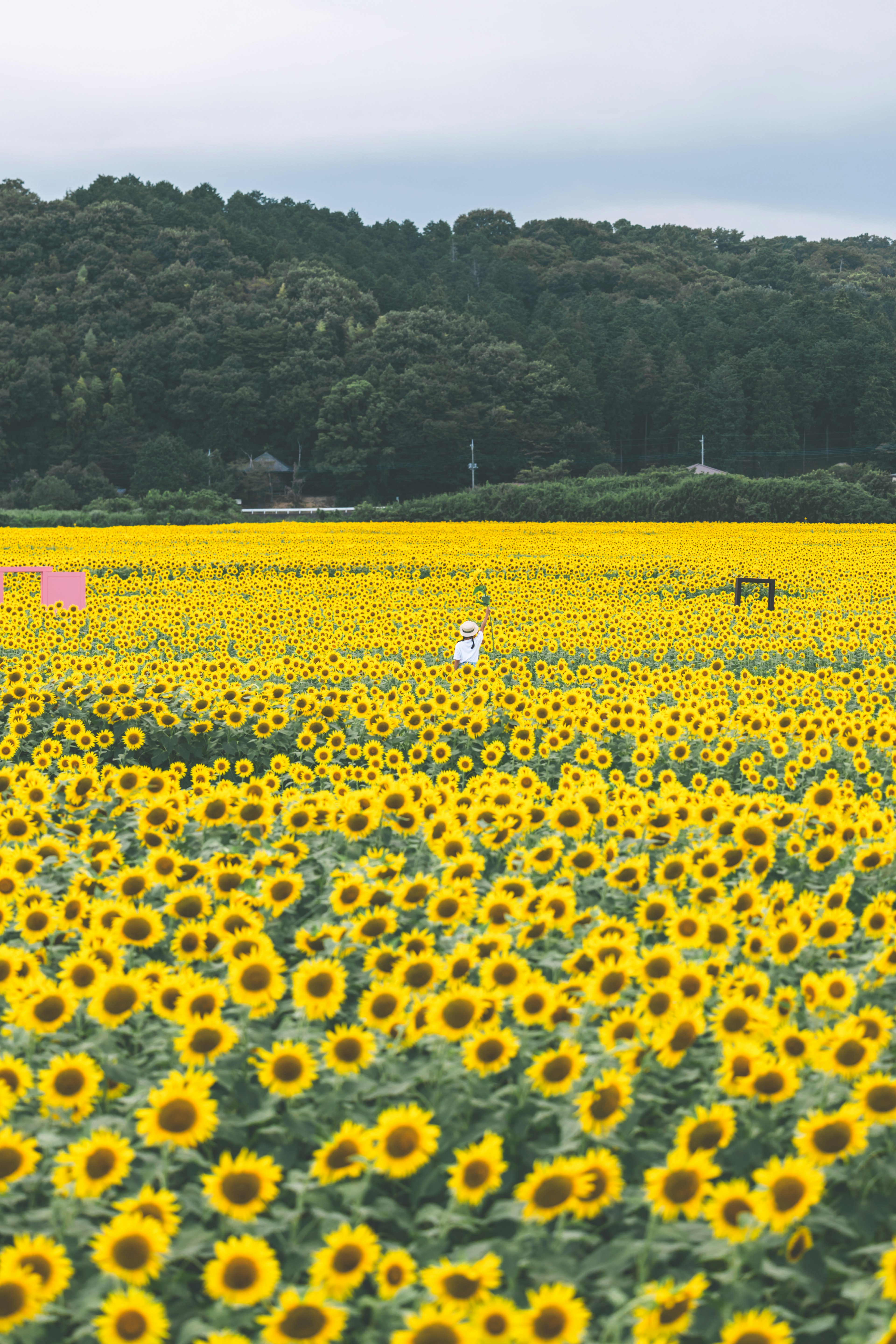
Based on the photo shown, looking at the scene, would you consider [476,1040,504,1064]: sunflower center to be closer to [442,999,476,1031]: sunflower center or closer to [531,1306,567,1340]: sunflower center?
[442,999,476,1031]: sunflower center

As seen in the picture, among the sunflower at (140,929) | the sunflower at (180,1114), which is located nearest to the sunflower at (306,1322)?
the sunflower at (180,1114)

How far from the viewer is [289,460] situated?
91.9m

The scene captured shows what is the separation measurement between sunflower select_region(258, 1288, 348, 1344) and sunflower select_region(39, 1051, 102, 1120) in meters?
0.78

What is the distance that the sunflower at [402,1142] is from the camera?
2.79 meters

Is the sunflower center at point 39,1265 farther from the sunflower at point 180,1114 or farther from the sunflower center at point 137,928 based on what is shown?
the sunflower center at point 137,928

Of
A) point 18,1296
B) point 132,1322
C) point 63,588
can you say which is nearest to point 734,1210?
point 132,1322

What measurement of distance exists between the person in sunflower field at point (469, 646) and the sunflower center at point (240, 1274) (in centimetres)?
812

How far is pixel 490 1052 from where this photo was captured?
10.2ft

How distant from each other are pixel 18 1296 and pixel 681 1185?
1566mm

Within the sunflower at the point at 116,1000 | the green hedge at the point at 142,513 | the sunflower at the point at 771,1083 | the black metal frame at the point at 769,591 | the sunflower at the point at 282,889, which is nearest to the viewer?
the sunflower at the point at 771,1083

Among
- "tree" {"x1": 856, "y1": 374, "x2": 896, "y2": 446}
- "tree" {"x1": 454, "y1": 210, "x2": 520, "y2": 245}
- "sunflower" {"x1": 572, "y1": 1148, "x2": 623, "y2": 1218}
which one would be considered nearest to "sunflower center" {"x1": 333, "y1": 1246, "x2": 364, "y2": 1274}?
"sunflower" {"x1": 572, "y1": 1148, "x2": 623, "y2": 1218}

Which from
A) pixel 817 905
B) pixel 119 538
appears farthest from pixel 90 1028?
pixel 119 538

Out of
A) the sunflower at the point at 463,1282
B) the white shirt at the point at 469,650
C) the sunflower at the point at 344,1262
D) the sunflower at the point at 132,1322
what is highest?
the white shirt at the point at 469,650

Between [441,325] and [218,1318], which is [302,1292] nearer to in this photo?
[218,1318]
